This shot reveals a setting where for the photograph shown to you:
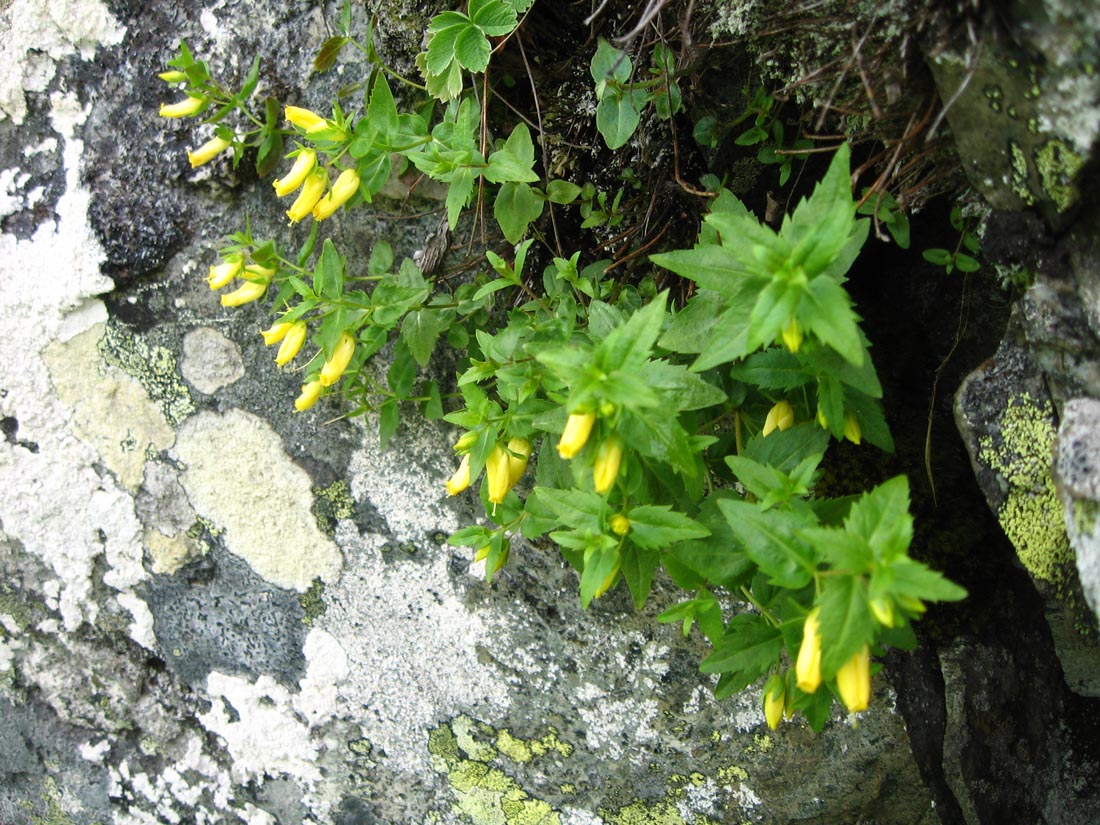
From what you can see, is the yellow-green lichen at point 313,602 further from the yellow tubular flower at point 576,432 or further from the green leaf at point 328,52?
the green leaf at point 328,52

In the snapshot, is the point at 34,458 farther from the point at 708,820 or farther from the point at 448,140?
the point at 708,820

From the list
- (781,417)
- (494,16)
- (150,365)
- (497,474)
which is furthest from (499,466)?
(150,365)

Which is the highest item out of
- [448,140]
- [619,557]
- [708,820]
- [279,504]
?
[448,140]

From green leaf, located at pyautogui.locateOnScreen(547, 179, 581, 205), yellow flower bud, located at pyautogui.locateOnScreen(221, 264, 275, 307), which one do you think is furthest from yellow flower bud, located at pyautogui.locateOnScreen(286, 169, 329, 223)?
green leaf, located at pyautogui.locateOnScreen(547, 179, 581, 205)

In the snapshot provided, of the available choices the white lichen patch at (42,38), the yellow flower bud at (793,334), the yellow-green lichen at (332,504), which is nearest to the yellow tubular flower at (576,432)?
the yellow flower bud at (793,334)

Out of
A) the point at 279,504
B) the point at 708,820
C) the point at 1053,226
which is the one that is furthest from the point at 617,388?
the point at 708,820

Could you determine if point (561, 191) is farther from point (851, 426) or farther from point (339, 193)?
point (851, 426)
